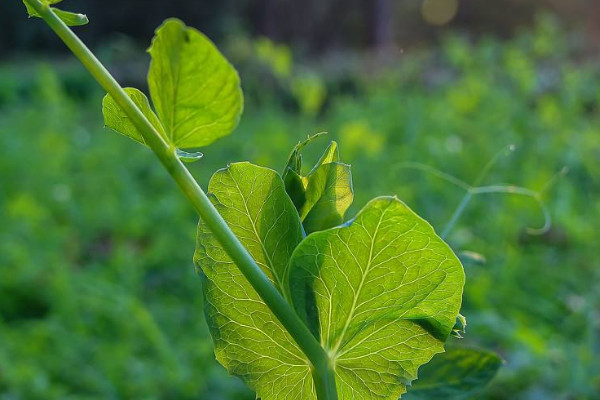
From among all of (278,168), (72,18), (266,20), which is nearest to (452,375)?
(72,18)

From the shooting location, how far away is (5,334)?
1.96m

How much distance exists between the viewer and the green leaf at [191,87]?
0.22 meters

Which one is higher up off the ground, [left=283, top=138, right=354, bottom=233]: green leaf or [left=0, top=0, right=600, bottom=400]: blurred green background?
[left=283, top=138, right=354, bottom=233]: green leaf

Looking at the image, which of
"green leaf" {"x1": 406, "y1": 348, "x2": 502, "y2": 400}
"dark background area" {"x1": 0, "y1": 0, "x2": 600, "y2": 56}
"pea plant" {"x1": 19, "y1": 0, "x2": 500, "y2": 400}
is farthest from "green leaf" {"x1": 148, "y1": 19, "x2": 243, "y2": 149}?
"dark background area" {"x1": 0, "y1": 0, "x2": 600, "y2": 56}

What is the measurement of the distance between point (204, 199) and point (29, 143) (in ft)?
12.4

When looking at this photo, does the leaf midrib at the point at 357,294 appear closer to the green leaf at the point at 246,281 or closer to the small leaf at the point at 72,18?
the green leaf at the point at 246,281

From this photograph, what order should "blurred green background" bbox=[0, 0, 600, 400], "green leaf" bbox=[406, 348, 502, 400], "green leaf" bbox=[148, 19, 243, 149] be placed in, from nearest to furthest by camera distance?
"green leaf" bbox=[148, 19, 243, 149] < "green leaf" bbox=[406, 348, 502, 400] < "blurred green background" bbox=[0, 0, 600, 400]

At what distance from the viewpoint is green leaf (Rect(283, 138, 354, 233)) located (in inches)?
10.6

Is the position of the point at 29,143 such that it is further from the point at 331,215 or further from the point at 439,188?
the point at 331,215

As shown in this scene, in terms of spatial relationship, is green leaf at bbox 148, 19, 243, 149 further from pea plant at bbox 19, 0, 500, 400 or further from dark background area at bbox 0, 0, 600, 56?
dark background area at bbox 0, 0, 600, 56

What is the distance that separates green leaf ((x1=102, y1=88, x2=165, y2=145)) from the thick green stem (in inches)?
Result: 0.6

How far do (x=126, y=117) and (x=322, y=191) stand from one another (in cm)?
7

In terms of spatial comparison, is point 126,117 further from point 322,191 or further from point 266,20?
point 266,20

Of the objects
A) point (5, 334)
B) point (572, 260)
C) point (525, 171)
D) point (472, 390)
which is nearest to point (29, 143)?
point (5, 334)
